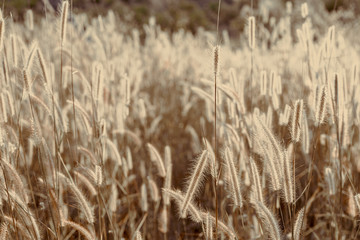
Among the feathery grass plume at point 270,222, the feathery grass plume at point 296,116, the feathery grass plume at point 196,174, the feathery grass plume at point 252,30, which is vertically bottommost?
the feathery grass plume at point 270,222

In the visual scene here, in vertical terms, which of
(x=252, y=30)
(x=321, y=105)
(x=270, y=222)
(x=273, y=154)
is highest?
(x=252, y=30)

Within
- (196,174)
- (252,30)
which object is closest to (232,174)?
(196,174)

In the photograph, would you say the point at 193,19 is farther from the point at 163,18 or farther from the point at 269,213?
the point at 269,213

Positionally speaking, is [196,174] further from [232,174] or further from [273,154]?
[273,154]

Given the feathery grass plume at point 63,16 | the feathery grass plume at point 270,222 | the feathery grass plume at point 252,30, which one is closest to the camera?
the feathery grass plume at point 270,222

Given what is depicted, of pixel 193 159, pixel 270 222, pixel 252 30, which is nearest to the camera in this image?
pixel 270 222

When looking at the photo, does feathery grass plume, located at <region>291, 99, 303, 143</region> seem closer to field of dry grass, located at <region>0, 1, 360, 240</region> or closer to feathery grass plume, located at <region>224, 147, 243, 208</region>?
field of dry grass, located at <region>0, 1, 360, 240</region>

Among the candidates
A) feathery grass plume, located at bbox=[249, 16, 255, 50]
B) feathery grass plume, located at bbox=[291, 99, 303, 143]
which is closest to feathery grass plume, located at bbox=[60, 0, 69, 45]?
feathery grass plume, located at bbox=[249, 16, 255, 50]

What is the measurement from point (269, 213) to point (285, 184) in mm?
72

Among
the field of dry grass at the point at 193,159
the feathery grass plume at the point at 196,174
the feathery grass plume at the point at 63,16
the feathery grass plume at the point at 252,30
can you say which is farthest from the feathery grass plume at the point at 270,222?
the feathery grass plume at the point at 63,16

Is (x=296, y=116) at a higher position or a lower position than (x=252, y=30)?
lower

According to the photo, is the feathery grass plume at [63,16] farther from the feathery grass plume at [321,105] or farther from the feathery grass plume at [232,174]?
the feathery grass plume at [321,105]

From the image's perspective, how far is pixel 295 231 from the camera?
0.88 m

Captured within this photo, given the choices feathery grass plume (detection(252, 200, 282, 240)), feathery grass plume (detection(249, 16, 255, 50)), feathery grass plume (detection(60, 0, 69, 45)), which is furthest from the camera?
feathery grass plume (detection(249, 16, 255, 50))
